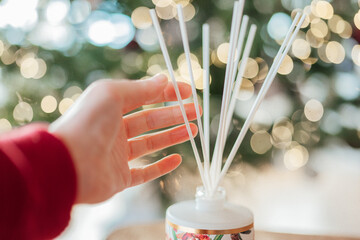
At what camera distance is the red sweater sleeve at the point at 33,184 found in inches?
13.2

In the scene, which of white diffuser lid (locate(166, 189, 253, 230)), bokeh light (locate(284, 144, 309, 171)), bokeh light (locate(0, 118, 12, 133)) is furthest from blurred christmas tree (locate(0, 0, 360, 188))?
white diffuser lid (locate(166, 189, 253, 230))

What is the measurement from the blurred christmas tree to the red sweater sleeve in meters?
0.63

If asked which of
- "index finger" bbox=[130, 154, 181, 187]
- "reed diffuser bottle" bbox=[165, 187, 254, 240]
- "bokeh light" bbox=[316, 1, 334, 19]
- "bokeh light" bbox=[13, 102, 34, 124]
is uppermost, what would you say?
"bokeh light" bbox=[316, 1, 334, 19]

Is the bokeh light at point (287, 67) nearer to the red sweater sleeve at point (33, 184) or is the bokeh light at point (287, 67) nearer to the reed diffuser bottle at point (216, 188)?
the reed diffuser bottle at point (216, 188)

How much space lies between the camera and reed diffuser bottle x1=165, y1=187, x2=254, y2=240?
425mm

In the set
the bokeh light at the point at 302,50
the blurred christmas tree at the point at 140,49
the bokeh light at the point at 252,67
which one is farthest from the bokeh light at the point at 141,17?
the bokeh light at the point at 302,50

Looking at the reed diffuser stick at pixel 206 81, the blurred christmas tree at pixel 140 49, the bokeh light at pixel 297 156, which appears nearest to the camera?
the reed diffuser stick at pixel 206 81

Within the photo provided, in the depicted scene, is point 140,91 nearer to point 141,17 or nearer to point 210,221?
point 210,221

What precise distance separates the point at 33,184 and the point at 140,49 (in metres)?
0.72

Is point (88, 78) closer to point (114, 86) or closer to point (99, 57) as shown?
point (99, 57)

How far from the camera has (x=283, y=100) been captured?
3.61ft

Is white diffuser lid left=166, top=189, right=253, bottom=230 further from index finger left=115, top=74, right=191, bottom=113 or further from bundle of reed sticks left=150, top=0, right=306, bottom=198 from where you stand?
index finger left=115, top=74, right=191, bottom=113

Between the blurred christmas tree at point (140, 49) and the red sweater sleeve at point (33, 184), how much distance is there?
0.63 m

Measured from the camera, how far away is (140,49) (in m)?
1.02
